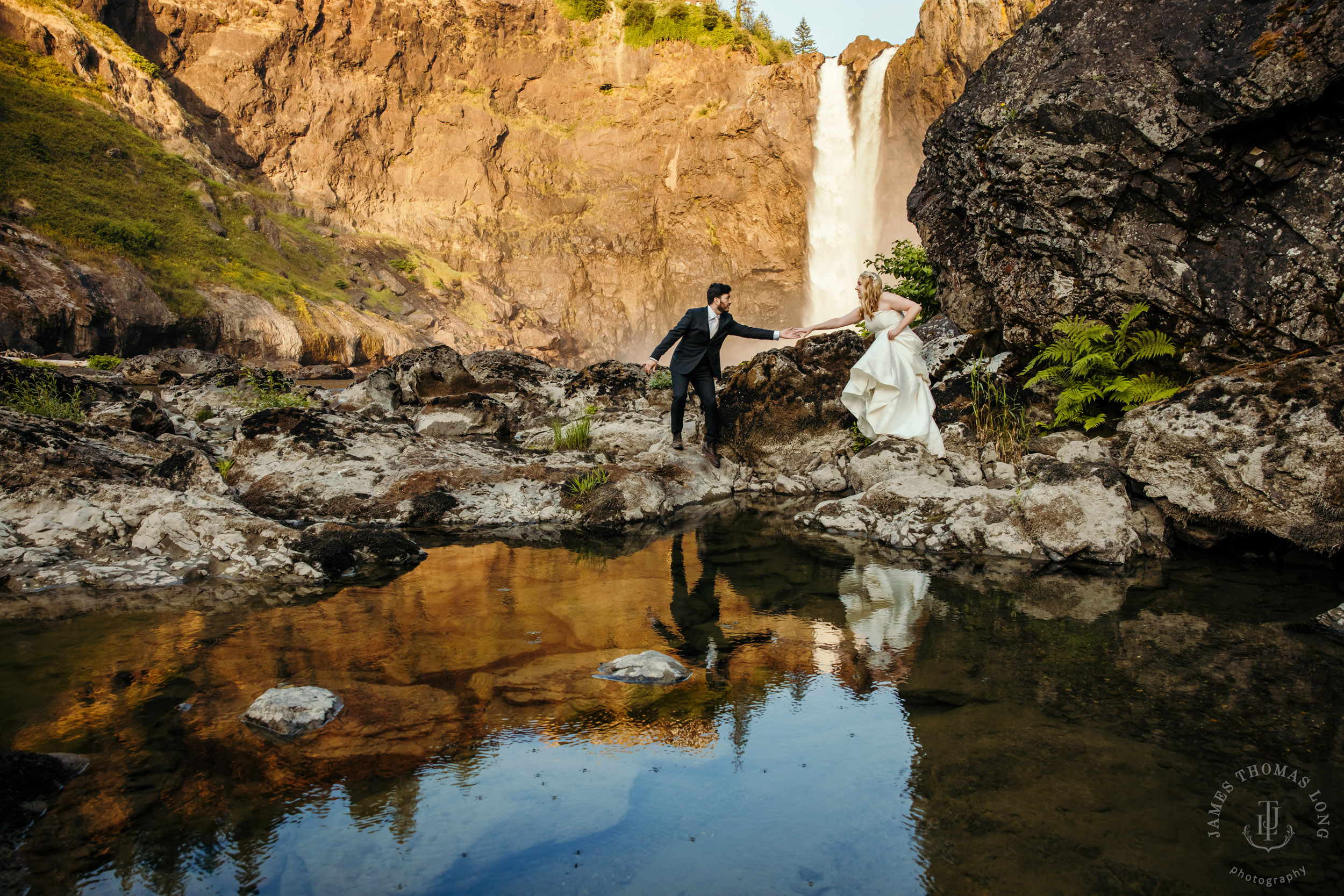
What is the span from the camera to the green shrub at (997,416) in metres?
7.91

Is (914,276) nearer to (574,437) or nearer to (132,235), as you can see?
(574,437)

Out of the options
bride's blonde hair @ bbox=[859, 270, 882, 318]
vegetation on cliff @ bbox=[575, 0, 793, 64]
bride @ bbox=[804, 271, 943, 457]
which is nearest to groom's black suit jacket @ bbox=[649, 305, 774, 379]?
bride @ bbox=[804, 271, 943, 457]

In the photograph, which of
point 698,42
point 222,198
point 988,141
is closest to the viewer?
point 988,141

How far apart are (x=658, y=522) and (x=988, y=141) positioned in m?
5.67

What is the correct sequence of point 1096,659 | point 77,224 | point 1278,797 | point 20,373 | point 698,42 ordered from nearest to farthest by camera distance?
point 1278,797
point 1096,659
point 20,373
point 77,224
point 698,42

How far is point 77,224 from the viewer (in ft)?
104

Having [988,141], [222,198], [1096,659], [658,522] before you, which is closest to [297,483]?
[658,522]

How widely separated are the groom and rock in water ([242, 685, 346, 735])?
6083mm

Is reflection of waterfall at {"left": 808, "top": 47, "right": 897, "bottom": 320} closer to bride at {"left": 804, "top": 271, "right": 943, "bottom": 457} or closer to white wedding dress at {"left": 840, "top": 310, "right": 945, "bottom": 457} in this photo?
bride at {"left": 804, "top": 271, "right": 943, "bottom": 457}

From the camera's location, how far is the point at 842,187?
37562 millimetres

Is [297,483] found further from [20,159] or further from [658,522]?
[20,159]

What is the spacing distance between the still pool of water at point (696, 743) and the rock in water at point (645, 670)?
11 cm

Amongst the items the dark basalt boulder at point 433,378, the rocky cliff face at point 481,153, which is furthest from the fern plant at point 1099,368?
the rocky cliff face at point 481,153

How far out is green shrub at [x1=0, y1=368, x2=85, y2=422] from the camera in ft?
28.2
